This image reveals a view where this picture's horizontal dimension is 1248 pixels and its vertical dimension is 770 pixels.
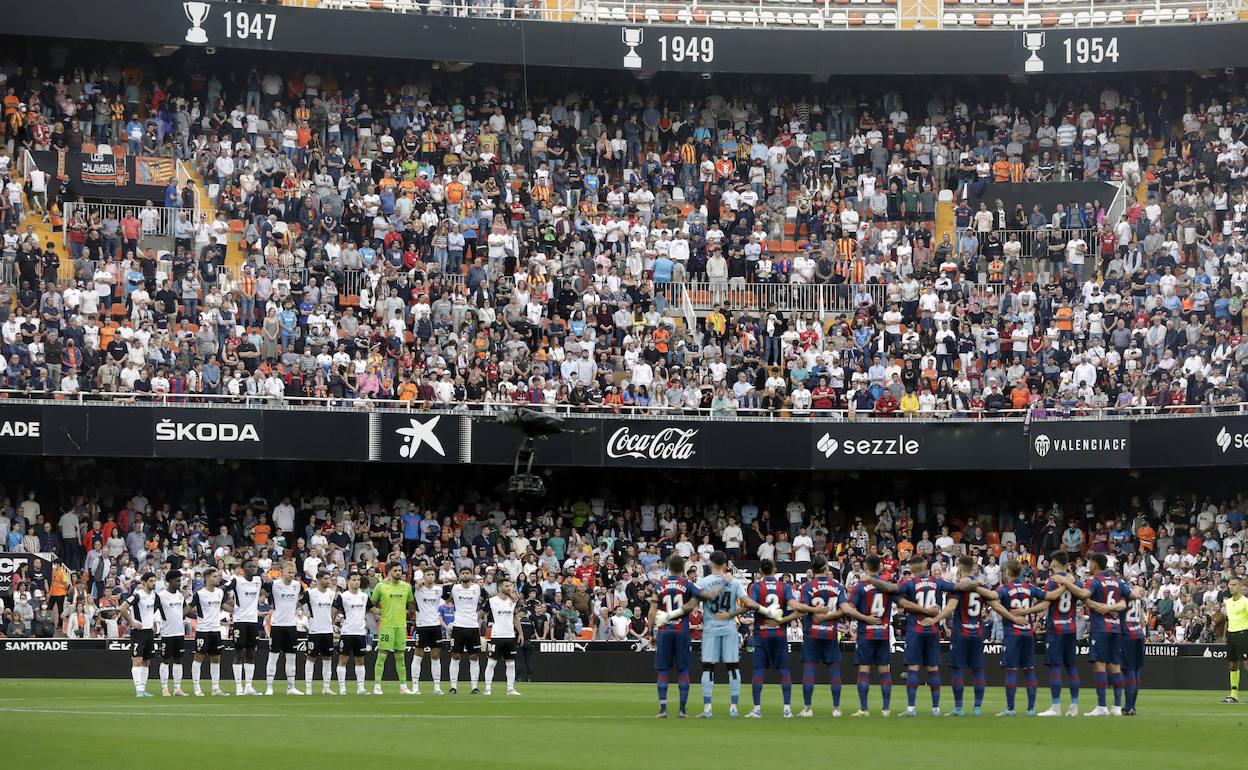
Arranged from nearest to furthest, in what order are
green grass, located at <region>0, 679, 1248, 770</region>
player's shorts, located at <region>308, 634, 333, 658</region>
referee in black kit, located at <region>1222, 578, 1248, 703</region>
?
green grass, located at <region>0, 679, 1248, 770</region> < player's shorts, located at <region>308, 634, 333, 658</region> < referee in black kit, located at <region>1222, 578, 1248, 703</region>

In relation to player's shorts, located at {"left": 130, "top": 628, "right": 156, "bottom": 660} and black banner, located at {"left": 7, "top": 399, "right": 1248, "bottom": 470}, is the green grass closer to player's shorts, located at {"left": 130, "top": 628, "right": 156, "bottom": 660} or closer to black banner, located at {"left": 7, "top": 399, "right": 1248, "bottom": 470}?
player's shorts, located at {"left": 130, "top": 628, "right": 156, "bottom": 660}

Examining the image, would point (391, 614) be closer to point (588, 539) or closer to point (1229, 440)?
point (588, 539)

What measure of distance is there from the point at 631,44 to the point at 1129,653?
1043 inches

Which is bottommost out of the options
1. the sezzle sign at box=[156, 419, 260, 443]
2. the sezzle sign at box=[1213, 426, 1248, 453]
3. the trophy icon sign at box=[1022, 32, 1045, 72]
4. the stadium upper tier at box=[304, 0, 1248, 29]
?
the sezzle sign at box=[1213, 426, 1248, 453]

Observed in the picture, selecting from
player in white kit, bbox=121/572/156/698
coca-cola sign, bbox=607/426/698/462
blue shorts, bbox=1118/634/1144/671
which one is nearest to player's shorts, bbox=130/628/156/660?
player in white kit, bbox=121/572/156/698

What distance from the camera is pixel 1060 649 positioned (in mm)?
23625

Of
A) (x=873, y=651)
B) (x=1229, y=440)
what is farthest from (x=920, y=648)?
(x=1229, y=440)

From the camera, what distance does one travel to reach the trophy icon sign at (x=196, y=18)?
44938 mm

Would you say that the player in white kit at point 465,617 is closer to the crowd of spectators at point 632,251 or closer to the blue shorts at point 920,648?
the blue shorts at point 920,648

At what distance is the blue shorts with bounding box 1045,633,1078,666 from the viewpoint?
927 inches

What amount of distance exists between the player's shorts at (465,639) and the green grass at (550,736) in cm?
213

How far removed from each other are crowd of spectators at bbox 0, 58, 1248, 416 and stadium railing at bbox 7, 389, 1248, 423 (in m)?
0.17

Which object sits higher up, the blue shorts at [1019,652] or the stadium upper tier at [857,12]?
the stadium upper tier at [857,12]

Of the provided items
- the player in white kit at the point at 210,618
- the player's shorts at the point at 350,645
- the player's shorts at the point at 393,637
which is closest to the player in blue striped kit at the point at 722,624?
the player's shorts at the point at 393,637
